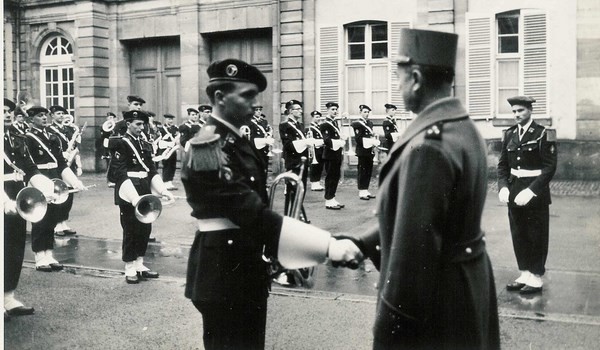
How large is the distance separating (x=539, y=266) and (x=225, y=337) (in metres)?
4.36

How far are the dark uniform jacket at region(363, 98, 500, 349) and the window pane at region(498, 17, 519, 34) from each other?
14984 millimetres

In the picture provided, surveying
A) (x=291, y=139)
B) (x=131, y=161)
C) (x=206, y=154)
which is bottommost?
(x=131, y=161)

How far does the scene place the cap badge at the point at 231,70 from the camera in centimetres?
372

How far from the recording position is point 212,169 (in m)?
3.40

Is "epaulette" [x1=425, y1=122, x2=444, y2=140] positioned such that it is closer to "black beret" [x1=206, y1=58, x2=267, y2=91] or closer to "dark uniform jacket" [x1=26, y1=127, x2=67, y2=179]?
"black beret" [x1=206, y1=58, x2=267, y2=91]

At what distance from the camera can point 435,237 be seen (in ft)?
8.89

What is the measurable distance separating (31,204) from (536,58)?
1312cm

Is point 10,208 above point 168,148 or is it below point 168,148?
below

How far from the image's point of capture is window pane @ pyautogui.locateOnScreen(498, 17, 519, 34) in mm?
16875

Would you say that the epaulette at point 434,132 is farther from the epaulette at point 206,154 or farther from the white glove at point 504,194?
the white glove at point 504,194

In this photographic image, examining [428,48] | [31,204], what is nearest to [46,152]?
[31,204]

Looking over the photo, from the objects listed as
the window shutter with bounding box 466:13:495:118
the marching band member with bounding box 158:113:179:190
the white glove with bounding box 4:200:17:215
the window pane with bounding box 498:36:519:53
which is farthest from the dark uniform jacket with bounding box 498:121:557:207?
the marching band member with bounding box 158:113:179:190

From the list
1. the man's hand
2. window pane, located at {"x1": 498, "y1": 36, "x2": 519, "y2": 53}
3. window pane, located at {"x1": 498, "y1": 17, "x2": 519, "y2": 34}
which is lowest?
the man's hand

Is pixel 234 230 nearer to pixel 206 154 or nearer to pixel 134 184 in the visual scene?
pixel 206 154
